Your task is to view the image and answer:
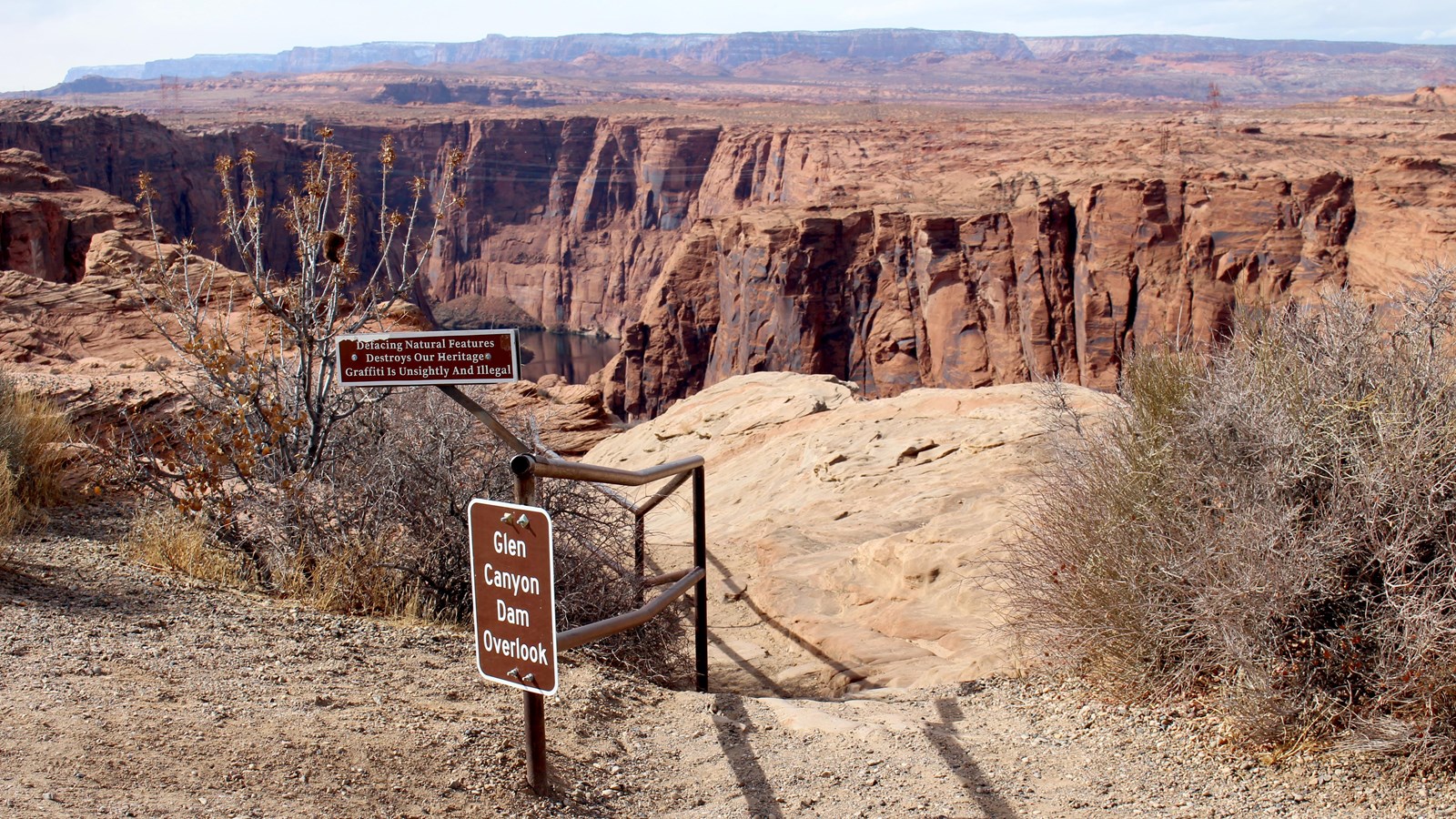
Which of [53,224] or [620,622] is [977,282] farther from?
[620,622]

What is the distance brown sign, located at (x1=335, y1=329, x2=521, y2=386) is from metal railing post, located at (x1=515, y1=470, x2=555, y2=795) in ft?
1.06

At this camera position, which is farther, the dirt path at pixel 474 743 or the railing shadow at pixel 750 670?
the railing shadow at pixel 750 670

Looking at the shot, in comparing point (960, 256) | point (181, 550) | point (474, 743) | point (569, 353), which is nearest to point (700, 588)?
point (474, 743)

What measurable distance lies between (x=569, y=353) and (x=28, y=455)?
63994 mm

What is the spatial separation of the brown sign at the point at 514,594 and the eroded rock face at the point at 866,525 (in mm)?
2500

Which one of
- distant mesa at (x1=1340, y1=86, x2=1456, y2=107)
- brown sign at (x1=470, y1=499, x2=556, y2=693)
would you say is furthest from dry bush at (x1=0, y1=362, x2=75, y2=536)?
distant mesa at (x1=1340, y1=86, x2=1456, y2=107)

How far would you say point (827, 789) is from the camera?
3619mm

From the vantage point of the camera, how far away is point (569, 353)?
69.9 m

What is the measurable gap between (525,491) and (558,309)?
80684 millimetres

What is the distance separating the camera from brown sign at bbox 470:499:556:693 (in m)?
3.16

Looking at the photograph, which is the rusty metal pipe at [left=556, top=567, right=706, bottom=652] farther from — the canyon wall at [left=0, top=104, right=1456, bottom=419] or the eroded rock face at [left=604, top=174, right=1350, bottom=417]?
the eroded rock face at [left=604, top=174, right=1350, bottom=417]

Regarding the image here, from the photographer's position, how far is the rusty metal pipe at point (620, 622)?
11.9 feet

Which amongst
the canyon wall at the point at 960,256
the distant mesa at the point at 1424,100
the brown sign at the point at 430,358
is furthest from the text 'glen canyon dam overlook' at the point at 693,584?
the distant mesa at the point at 1424,100

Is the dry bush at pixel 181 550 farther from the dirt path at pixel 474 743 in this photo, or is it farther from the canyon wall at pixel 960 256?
the canyon wall at pixel 960 256
